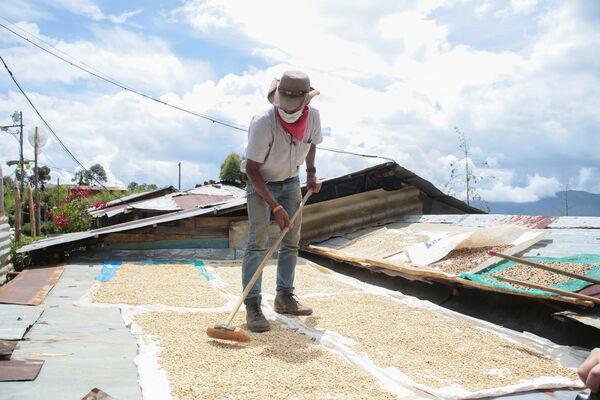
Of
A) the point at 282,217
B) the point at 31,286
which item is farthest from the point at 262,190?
the point at 31,286

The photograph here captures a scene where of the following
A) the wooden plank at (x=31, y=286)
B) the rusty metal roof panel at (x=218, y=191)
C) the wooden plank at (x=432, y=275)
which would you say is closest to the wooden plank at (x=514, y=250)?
the wooden plank at (x=432, y=275)

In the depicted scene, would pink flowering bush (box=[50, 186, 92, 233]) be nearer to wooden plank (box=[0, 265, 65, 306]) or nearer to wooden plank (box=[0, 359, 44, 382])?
wooden plank (box=[0, 265, 65, 306])

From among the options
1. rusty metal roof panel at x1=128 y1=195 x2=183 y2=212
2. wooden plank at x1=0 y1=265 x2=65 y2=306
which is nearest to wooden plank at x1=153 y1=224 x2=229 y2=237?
wooden plank at x1=0 y1=265 x2=65 y2=306

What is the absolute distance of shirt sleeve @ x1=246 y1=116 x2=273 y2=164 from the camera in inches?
92.4

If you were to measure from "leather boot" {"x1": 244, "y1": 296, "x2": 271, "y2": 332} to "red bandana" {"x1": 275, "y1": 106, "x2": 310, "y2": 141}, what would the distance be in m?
0.96

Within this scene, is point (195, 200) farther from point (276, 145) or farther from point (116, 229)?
point (276, 145)

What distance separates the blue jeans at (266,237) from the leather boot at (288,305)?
0.04 meters

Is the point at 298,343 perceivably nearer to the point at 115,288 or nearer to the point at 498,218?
the point at 115,288

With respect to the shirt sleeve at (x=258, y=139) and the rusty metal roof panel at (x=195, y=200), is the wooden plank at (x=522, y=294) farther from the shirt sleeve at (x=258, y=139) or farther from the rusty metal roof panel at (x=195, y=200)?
the rusty metal roof panel at (x=195, y=200)

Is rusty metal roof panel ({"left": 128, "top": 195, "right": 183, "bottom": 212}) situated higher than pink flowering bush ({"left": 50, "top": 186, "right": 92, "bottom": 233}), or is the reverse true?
rusty metal roof panel ({"left": 128, "top": 195, "right": 183, "bottom": 212})

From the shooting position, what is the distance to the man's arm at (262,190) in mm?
2342

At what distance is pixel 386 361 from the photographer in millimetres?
1846

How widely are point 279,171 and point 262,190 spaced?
21 cm

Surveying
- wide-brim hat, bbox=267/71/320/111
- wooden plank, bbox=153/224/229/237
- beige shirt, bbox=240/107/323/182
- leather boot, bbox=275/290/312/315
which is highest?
wide-brim hat, bbox=267/71/320/111
